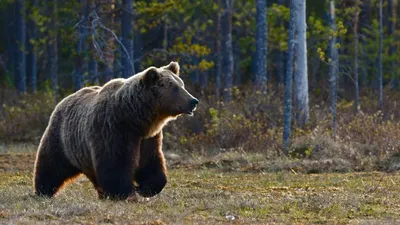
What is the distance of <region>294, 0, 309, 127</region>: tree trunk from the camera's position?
62.7 ft

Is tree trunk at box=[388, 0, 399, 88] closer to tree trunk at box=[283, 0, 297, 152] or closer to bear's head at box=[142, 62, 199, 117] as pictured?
tree trunk at box=[283, 0, 297, 152]

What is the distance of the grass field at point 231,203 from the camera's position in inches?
340

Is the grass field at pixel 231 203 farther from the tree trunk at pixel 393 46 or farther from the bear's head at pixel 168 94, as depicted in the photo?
the tree trunk at pixel 393 46

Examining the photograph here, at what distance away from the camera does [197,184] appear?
12.5m

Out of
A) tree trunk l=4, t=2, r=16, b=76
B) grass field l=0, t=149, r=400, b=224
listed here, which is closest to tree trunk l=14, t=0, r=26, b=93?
tree trunk l=4, t=2, r=16, b=76

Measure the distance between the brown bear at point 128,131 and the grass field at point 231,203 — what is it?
0.28m

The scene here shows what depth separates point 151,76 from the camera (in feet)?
33.1

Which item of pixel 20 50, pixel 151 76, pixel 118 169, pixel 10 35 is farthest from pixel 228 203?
pixel 10 35

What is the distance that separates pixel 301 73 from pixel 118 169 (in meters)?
10.6

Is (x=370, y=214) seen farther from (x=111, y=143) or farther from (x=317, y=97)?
(x=317, y=97)

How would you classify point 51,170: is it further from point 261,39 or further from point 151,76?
point 261,39

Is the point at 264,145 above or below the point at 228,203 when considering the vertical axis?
below

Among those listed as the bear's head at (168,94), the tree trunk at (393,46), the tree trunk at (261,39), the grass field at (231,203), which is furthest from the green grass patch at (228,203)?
the tree trunk at (393,46)

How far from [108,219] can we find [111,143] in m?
1.60
